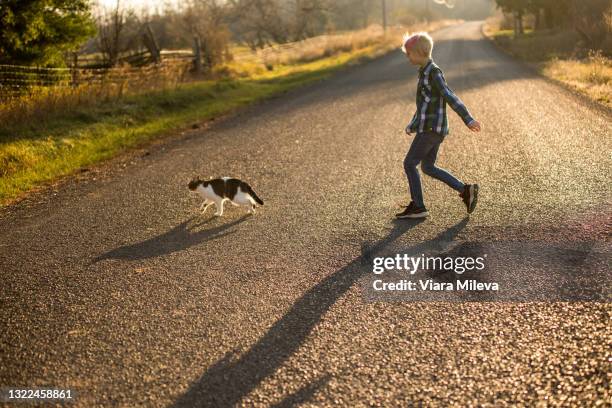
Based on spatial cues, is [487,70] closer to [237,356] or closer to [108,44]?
[108,44]

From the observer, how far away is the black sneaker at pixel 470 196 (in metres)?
6.01

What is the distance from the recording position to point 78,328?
4.11 m

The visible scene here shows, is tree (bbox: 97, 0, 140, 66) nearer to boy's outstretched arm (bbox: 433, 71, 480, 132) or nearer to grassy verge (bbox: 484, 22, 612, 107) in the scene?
grassy verge (bbox: 484, 22, 612, 107)

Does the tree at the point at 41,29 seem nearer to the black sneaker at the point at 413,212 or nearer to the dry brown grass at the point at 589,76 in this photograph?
the black sneaker at the point at 413,212

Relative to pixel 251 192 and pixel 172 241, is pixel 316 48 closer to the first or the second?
pixel 251 192

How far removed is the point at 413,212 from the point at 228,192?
2.22 m

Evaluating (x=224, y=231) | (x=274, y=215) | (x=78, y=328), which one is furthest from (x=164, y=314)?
(x=274, y=215)

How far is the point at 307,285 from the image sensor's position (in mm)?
4617

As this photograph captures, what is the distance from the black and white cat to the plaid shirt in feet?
6.81

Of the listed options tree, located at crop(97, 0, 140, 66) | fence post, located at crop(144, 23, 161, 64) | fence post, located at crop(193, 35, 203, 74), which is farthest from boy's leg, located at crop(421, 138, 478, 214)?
fence post, located at crop(193, 35, 203, 74)

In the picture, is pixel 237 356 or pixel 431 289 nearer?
pixel 237 356

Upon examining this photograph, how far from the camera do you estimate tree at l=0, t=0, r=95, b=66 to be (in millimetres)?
13266

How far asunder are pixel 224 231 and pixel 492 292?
3.07 meters

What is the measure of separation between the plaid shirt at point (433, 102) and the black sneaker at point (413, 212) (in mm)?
872
